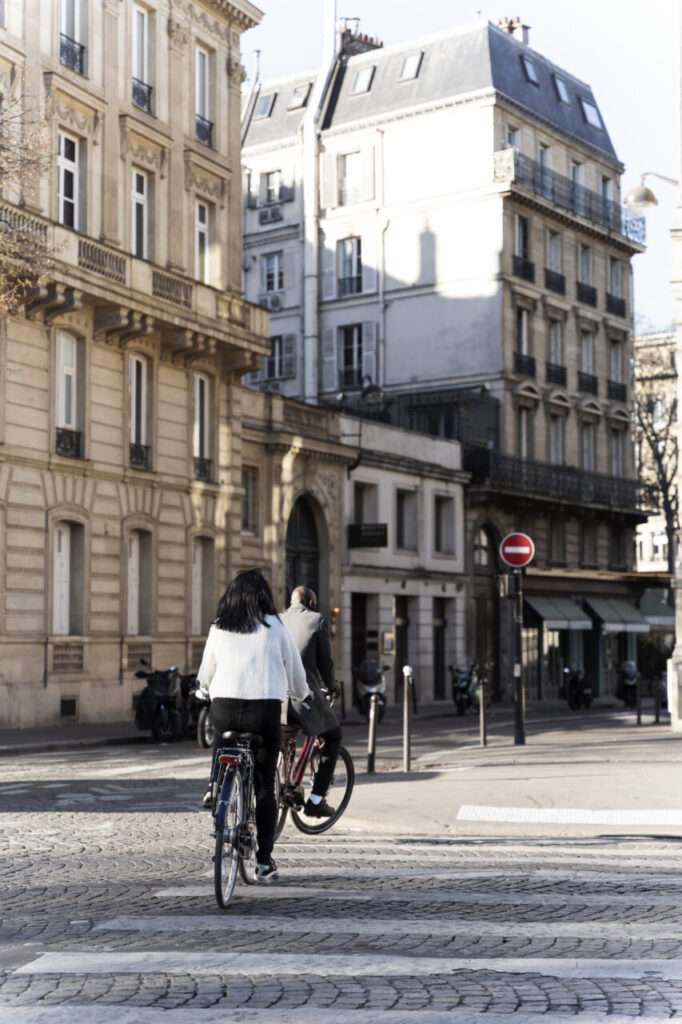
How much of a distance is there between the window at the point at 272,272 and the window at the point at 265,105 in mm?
5033

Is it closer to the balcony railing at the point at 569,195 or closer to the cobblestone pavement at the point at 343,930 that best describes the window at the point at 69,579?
the cobblestone pavement at the point at 343,930

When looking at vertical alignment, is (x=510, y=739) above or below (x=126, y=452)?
below

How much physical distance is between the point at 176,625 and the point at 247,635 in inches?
1026

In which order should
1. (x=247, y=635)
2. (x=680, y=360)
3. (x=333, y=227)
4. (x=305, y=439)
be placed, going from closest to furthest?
1. (x=247, y=635)
2. (x=680, y=360)
3. (x=305, y=439)
4. (x=333, y=227)

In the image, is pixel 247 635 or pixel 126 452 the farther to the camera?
pixel 126 452

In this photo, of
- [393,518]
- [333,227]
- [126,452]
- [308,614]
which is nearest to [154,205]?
[126,452]

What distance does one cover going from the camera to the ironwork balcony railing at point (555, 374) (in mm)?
54156

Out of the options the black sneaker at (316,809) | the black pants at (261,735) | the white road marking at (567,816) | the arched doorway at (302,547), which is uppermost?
the arched doorway at (302,547)

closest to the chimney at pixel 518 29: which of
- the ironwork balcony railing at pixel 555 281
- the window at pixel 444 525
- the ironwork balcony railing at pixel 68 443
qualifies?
the ironwork balcony railing at pixel 555 281

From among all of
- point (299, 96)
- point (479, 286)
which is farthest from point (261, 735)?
point (299, 96)

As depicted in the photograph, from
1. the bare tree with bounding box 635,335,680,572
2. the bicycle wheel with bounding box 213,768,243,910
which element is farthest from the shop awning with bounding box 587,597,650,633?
the bicycle wheel with bounding box 213,768,243,910

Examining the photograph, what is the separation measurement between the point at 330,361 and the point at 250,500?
15.7 m

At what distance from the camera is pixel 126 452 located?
33.2 m

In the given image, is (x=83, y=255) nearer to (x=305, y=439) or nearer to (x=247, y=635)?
(x=305, y=439)
